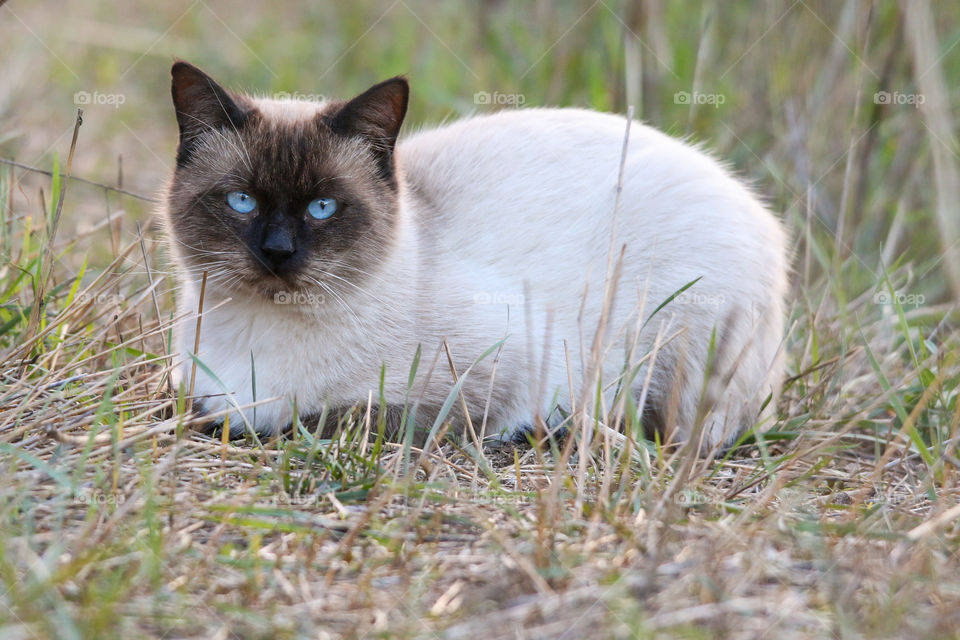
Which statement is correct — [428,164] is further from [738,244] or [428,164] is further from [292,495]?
[292,495]

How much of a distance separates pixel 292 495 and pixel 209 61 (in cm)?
467

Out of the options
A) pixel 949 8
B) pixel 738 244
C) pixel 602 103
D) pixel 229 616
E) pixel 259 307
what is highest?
pixel 949 8

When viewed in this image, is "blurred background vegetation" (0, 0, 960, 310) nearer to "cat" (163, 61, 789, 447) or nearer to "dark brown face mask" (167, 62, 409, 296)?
"cat" (163, 61, 789, 447)

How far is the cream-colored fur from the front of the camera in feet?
9.21

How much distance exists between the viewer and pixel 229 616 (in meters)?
1.71

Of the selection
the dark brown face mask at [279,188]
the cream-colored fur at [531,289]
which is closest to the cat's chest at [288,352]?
the cream-colored fur at [531,289]

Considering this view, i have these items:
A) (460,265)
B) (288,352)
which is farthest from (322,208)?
(460,265)

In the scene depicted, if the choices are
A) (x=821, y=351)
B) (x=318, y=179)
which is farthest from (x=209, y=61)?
(x=821, y=351)

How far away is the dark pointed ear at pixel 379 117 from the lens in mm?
2764

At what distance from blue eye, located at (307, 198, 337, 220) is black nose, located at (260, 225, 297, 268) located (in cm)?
14

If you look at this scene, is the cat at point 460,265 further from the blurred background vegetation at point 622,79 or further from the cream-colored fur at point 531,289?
the blurred background vegetation at point 622,79

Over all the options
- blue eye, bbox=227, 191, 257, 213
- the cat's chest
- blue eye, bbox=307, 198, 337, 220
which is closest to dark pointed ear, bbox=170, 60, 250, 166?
blue eye, bbox=227, 191, 257, 213

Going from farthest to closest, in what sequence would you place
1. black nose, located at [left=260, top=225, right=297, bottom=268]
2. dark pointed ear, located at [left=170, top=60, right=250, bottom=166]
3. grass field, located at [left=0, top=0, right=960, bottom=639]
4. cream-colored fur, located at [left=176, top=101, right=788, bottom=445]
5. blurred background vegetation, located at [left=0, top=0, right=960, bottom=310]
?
blurred background vegetation, located at [left=0, top=0, right=960, bottom=310]
cream-colored fur, located at [left=176, top=101, right=788, bottom=445]
dark pointed ear, located at [left=170, top=60, right=250, bottom=166]
black nose, located at [left=260, top=225, right=297, bottom=268]
grass field, located at [left=0, top=0, right=960, bottom=639]

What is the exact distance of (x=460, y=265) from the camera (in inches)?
124
